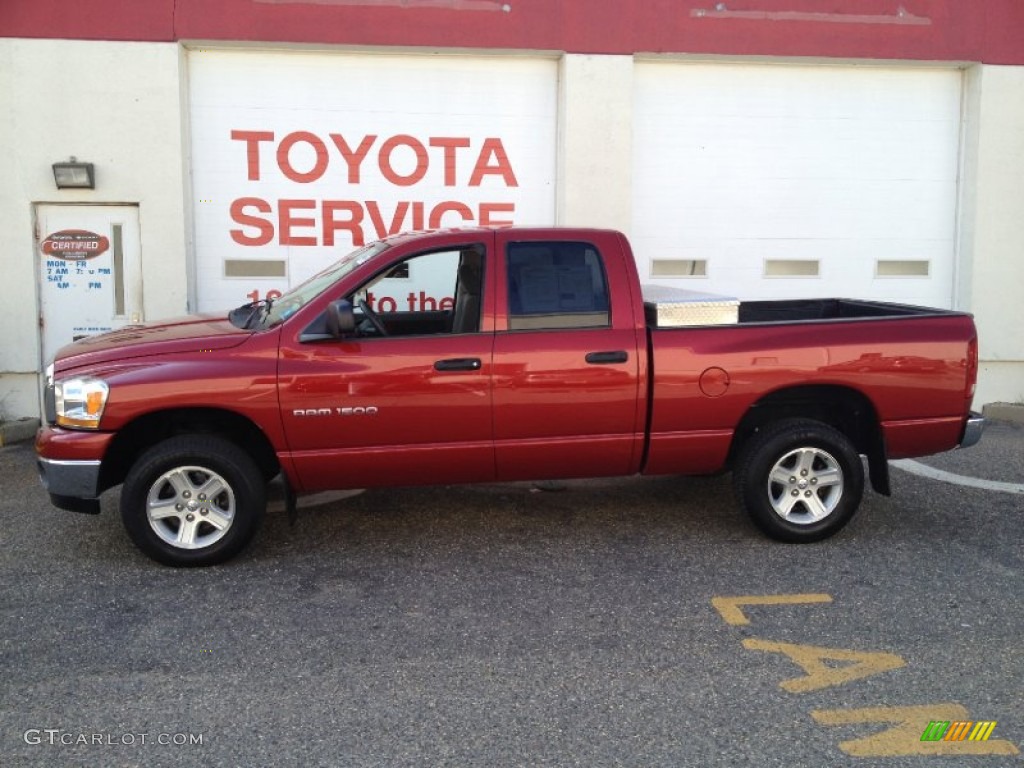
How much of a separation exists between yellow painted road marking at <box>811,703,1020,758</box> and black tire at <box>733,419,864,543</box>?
2.05 metres

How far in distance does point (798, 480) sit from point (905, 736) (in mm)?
2400

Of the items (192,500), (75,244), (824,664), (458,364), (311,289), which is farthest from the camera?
(75,244)

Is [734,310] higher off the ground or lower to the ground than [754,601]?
higher

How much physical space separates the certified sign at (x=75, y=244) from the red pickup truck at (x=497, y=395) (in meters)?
A: 4.06

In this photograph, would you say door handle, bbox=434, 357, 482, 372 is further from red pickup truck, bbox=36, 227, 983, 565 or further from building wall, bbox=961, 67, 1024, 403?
building wall, bbox=961, 67, 1024, 403

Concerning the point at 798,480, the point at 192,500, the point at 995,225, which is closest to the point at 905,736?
the point at 798,480

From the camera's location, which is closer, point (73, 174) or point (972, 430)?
point (972, 430)

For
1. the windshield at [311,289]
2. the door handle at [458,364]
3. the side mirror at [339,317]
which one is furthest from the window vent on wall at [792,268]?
the side mirror at [339,317]

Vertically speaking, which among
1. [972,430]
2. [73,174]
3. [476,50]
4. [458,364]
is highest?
[476,50]

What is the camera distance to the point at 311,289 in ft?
20.1

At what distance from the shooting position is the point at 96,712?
395 centimetres

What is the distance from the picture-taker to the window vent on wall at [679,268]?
1055 cm

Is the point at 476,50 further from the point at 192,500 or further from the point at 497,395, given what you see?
the point at 192,500

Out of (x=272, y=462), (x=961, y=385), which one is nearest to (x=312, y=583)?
(x=272, y=462)
